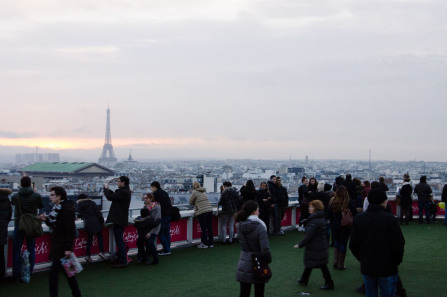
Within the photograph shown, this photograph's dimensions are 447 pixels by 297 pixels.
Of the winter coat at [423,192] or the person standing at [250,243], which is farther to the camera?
the winter coat at [423,192]

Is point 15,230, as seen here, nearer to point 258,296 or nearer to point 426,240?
point 258,296

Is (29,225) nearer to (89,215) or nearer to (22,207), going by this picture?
(22,207)

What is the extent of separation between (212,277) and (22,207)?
3.43m

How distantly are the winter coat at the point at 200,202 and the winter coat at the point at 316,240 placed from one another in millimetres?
5282

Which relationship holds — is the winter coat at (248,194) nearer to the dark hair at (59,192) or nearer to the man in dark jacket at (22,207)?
the man in dark jacket at (22,207)

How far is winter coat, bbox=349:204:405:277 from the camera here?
5.62 m

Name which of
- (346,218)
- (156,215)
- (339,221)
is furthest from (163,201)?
(346,218)

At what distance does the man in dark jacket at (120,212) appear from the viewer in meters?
10.5

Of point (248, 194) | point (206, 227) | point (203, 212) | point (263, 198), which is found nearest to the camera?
point (203, 212)

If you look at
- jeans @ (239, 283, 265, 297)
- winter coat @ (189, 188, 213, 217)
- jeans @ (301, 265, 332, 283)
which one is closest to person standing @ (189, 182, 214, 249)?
winter coat @ (189, 188, 213, 217)

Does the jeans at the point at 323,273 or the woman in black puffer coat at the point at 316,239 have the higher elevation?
the woman in black puffer coat at the point at 316,239

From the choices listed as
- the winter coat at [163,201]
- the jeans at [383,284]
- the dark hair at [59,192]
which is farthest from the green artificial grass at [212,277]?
the jeans at [383,284]

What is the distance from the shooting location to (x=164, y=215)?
39.3 feet

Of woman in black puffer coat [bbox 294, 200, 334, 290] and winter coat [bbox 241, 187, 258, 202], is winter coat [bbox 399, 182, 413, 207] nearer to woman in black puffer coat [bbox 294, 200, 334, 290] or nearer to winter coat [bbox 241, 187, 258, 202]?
winter coat [bbox 241, 187, 258, 202]
